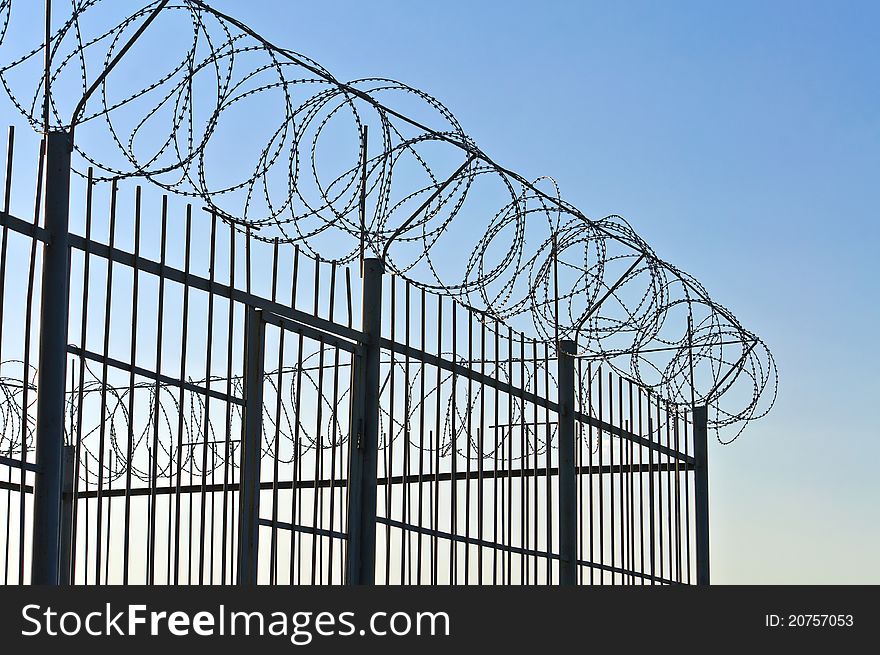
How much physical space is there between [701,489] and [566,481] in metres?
2.53

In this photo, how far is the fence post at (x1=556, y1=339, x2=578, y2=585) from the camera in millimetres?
10258

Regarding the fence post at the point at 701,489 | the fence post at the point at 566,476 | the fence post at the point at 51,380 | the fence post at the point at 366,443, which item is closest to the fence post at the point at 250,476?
the fence post at the point at 366,443

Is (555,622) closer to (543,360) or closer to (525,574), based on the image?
(525,574)

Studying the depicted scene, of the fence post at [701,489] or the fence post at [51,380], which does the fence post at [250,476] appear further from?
the fence post at [701,489]

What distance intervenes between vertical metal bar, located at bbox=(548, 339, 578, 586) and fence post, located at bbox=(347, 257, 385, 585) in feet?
8.34

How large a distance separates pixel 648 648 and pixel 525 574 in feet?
13.6

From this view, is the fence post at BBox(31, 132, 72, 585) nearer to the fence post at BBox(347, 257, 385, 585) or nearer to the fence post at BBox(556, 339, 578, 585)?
the fence post at BBox(347, 257, 385, 585)

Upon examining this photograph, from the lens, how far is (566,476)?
10328mm

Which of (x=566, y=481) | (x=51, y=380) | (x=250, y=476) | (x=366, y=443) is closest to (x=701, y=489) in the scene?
(x=566, y=481)

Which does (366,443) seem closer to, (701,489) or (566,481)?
(566,481)

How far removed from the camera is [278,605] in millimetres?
5016

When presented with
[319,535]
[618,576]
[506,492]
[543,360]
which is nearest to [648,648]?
[319,535]

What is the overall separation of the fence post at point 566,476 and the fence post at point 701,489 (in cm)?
229

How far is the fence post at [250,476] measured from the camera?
696 centimetres
